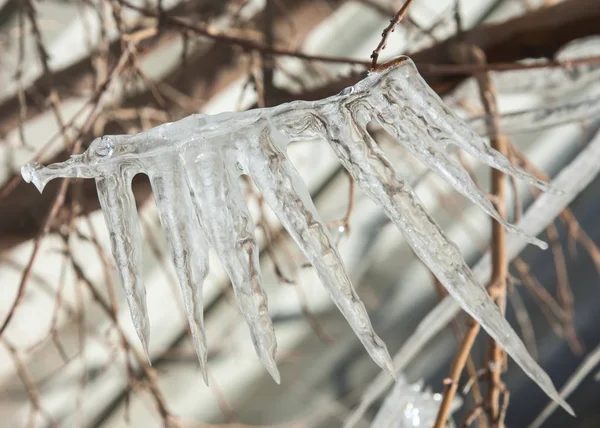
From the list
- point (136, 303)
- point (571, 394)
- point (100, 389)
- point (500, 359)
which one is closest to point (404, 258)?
point (571, 394)

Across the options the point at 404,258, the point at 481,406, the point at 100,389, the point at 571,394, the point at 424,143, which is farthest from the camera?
the point at 404,258

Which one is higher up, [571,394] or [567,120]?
[567,120]

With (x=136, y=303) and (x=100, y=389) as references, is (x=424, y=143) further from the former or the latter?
(x=100, y=389)

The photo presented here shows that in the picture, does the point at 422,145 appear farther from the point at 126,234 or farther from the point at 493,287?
the point at 493,287

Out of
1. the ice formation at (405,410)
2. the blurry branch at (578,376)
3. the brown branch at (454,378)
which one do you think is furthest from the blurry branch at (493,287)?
the blurry branch at (578,376)

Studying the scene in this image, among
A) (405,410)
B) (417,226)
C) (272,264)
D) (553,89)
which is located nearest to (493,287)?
(405,410)
